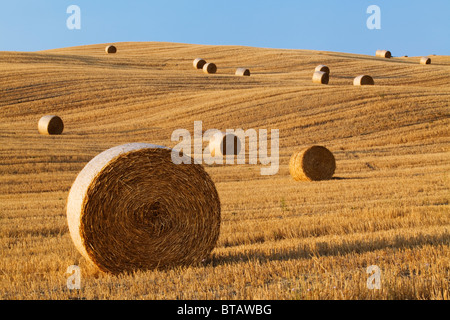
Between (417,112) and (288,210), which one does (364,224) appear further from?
(417,112)

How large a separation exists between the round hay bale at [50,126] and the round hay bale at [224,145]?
815 centimetres

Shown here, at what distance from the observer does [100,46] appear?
5997 centimetres

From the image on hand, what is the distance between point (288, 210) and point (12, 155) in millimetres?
11266

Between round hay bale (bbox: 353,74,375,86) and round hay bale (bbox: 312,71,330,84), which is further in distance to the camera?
round hay bale (bbox: 312,71,330,84)

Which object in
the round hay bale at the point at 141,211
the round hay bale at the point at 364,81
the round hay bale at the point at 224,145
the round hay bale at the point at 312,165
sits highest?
the round hay bale at the point at 364,81

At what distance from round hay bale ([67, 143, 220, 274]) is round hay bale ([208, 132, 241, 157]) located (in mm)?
14288

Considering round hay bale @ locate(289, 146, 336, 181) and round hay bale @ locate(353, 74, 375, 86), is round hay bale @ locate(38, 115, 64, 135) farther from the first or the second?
round hay bale @ locate(353, 74, 375, 86)

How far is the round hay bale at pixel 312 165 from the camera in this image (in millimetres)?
15695

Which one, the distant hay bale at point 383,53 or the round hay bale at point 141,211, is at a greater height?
the distant hay bale at point 383,53

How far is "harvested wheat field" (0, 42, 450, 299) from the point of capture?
514 centimetres

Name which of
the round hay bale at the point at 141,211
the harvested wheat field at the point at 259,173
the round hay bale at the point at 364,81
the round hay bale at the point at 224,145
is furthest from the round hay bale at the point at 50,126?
the round hay bale at the point at 141,211

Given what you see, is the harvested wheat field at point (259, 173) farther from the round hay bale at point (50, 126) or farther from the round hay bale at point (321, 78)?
the round hay bale at point (321, 78)

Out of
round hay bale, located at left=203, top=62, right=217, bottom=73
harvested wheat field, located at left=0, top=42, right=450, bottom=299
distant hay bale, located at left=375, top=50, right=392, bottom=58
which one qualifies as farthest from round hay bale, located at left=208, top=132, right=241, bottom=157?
distant hay bale, located at left=375, top=50, right=392, bottom=58
